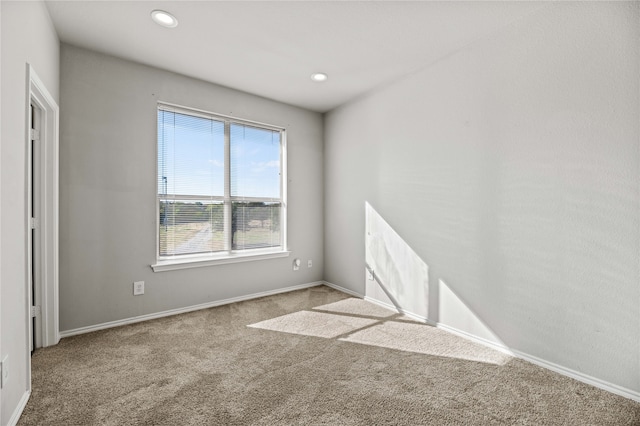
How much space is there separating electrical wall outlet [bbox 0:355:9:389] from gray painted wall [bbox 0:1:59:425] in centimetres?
3

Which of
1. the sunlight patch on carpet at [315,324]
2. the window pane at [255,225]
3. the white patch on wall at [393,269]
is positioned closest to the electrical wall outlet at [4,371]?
the sunlight patch on carpet at [315,324]

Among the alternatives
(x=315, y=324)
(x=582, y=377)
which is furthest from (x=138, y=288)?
(x=582, y=377)

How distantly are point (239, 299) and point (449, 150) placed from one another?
9.72 feet

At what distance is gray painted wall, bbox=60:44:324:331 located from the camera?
105 inches

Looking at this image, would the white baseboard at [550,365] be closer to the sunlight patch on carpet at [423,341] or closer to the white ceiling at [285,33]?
the sunlight patch on carpet at [423,341]

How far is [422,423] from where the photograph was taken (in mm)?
1609

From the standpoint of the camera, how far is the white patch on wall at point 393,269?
3.11 meters

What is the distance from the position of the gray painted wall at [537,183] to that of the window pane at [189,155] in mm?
2171

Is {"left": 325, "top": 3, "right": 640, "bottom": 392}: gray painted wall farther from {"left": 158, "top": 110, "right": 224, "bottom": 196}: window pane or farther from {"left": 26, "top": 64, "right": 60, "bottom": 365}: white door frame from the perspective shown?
{"left": 26, "top": 64, "right": 60, "bottom": 365}: white door frame

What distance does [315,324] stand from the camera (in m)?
2.99

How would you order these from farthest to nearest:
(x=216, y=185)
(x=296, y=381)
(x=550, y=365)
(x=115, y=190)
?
(x=216, y=185) < (x=115, y=190) < (x=550, y=365) < (x=296, y=381)

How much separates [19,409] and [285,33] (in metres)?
3.13

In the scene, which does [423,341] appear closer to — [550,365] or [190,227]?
[550,365]

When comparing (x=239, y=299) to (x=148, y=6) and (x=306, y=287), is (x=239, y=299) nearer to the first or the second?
(x=306, y=287)
